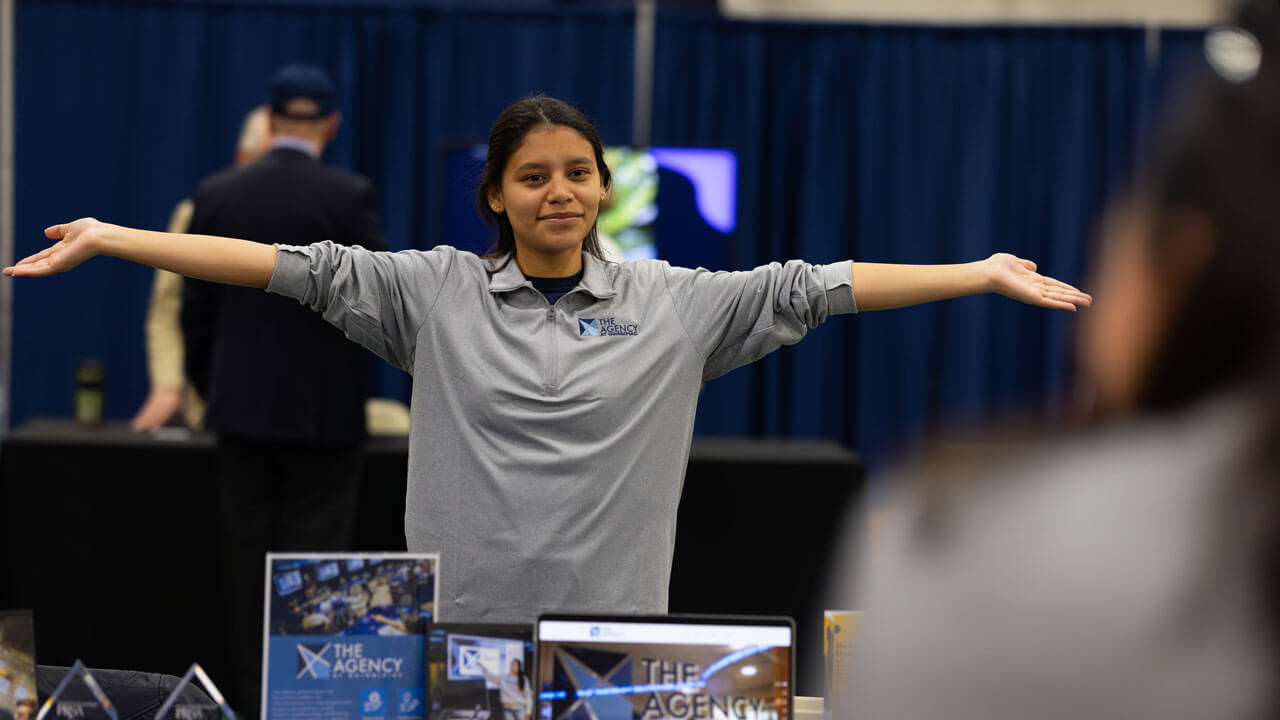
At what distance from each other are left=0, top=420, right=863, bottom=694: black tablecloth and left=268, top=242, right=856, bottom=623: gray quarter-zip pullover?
164cm

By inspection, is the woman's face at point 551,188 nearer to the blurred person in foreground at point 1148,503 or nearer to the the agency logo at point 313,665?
the the agency logo at point 313,665

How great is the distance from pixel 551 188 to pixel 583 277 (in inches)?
5.8

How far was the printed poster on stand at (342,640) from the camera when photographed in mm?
1350

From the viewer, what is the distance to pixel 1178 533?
1.56 feet

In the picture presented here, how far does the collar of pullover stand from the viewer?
6.17 feet

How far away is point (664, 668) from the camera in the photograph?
128 centimetres

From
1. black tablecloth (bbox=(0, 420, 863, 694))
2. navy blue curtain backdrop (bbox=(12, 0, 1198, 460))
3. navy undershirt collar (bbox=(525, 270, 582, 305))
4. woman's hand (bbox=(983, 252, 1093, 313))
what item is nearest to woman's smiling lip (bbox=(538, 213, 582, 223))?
navy undershirt collar (bbox=(525, 270, 582, 305))

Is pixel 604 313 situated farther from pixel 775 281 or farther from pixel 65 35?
pixel 65 35

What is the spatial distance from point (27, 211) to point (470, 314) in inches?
162

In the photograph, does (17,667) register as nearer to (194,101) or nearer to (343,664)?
(343,664)

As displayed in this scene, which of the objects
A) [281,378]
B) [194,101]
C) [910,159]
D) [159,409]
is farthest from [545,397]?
[194,101]

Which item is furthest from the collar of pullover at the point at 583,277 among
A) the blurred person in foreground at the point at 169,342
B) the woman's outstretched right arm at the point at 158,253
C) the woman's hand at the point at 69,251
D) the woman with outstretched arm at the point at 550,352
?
the blurred person in foreground at the point at 169,342

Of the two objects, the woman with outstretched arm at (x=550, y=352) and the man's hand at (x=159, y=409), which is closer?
the woman with outstretched arm at (x=550, y=352)

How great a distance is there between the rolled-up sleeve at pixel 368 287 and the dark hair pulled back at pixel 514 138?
0.39ft
